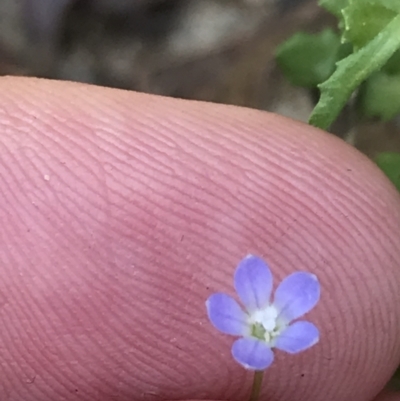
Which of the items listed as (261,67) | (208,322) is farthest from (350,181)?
(261,67)

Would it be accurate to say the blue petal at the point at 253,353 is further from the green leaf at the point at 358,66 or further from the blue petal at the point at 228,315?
the green leaf at the point at 358,66

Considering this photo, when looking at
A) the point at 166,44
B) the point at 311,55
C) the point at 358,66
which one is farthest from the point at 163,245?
the point at 166,44

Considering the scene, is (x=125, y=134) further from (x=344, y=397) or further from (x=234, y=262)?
(x=344, y=397)

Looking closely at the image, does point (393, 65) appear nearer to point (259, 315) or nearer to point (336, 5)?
point (336, 5)

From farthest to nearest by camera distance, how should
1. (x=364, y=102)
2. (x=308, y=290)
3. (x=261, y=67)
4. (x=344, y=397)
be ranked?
(x=261, y=67) → (x=364, y=102) → (x=344, y=397) → (x=308, y=290)

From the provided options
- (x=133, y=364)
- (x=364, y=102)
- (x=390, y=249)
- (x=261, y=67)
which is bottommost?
(x=133, y=364)

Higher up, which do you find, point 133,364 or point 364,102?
point 364,102

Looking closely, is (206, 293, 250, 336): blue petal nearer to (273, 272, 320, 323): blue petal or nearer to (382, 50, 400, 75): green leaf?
(273, 272, 320, 323): blue petal
